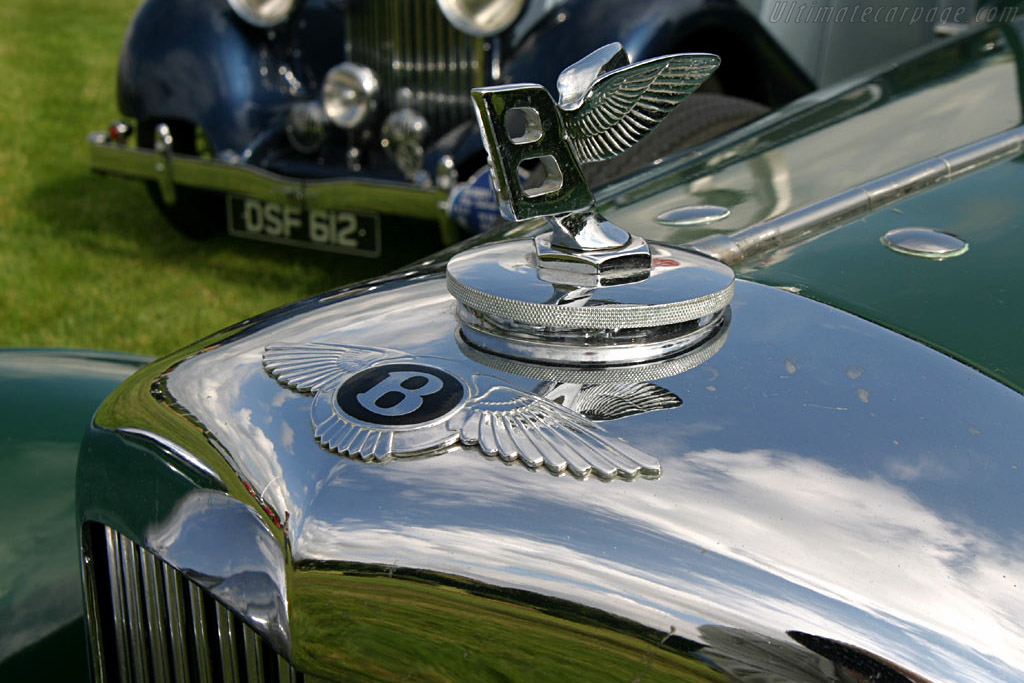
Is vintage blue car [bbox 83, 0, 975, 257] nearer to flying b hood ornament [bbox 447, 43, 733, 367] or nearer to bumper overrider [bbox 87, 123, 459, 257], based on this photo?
bumper overrider [bbox 87, 123, 459, 257]

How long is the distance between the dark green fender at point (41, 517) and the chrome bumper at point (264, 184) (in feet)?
6.49

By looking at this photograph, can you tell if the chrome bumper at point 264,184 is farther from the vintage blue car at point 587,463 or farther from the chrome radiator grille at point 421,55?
the vintage blue car at point 587,463

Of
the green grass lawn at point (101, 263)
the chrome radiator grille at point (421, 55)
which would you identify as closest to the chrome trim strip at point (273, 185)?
the green grass lawn at point (101, 263)

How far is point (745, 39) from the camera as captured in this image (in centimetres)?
351

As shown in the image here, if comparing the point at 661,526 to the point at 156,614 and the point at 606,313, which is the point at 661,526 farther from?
the point at 156,614

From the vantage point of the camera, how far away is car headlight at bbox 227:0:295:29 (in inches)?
155

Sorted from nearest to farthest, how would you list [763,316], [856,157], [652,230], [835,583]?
1. [835,583]
2. [763,316]
3. [652,230]
4. [856,157]

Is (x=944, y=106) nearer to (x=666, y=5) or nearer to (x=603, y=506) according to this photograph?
(x=603, y=506)

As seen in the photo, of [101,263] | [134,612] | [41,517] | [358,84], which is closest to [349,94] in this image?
[358,84]

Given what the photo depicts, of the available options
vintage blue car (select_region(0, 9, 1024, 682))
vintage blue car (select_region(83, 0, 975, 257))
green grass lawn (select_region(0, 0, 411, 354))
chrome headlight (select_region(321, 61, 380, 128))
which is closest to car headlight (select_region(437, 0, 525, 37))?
vintage blue car (select_region(83, 0, 975, 257))

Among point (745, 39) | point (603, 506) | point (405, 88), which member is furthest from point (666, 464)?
point (405, 88)

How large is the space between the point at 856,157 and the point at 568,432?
0.76 metres

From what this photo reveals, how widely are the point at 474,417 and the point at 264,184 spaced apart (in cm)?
310

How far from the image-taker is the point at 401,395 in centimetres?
79
